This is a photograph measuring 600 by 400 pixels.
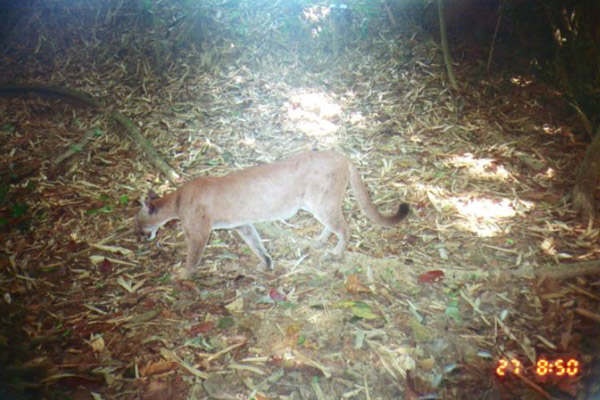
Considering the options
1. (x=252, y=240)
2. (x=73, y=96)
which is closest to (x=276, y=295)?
(x=252, y=240)

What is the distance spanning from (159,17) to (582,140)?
8.43 metres

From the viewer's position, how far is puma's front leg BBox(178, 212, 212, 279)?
434 centimetres

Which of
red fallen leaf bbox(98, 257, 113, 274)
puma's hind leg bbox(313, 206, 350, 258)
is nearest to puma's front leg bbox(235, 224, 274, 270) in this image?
puma's hind leg bbox(313, 206, 350, 258)

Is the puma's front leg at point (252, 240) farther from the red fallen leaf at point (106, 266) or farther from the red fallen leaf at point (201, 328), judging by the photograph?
the red fallen leaf at point (106, 266)

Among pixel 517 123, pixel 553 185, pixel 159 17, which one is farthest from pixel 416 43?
pixel 159 17

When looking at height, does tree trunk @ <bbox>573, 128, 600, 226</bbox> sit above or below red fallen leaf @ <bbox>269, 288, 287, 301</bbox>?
above

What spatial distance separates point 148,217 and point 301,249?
6.15ft

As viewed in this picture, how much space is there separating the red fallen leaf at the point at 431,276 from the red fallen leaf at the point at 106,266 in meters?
3.45

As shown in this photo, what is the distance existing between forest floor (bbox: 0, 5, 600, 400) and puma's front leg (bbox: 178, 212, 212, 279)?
0.65 feet

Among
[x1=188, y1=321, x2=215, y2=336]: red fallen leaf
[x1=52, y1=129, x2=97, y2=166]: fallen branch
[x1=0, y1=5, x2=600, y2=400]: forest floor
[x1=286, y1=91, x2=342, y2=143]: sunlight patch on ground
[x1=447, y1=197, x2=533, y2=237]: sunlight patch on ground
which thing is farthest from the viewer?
[x1=286, y1=91, x2=342, y2=143]: sunlight patch on ground

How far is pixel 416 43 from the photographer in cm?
866

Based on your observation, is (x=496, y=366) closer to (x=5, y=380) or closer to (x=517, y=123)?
(x=5, y=380)

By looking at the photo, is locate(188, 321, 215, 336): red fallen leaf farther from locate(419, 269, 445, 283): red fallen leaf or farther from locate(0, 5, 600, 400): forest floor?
locate(419, 269, 445, 283): red fallen leaf

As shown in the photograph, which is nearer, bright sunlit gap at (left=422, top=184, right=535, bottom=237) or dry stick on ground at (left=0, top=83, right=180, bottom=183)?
bright sunlit gap at (left=422, top=184, right=535, bottom=237)
